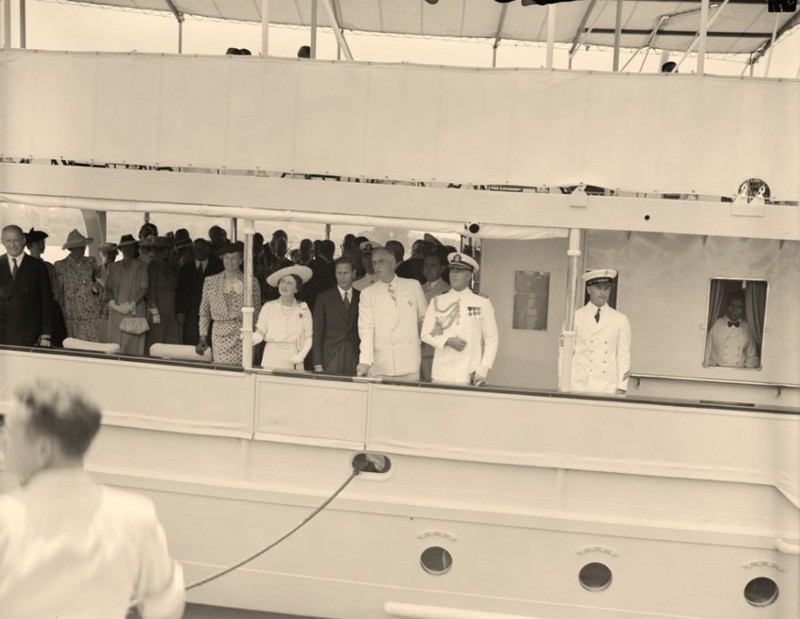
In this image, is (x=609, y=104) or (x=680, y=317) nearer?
(x=609, y=104)

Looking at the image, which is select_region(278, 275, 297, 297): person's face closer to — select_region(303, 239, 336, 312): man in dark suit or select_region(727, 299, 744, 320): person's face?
select_region(303, 239, 336, 312): man in dark suit

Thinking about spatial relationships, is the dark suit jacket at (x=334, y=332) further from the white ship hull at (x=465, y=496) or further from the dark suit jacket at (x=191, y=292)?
the dark suit jacket at (x=191, y=292)

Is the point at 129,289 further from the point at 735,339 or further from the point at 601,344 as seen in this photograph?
the point at 735,339

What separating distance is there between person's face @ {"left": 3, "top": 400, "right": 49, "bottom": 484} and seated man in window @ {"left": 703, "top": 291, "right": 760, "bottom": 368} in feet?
22.6

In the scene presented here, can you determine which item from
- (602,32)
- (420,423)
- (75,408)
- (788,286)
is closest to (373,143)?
(420,423)

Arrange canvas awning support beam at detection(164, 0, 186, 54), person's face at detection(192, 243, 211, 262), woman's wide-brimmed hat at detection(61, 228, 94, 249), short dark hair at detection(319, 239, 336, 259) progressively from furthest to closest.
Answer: canvas awning support beam at detection(164, 0, 186, 54) < short dark hair at detection(319, 239, 336, 259) < person's face at detection(192, 243, 211, 262) < woman's wide-brimmed hat at detection(61, 228, 94, 249)

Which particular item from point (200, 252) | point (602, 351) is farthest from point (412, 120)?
Result: point (200, 252)

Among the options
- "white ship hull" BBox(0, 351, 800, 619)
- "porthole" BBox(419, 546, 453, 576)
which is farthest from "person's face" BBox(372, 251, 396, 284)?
"porthole" BBox(419, 546, 453, 576)

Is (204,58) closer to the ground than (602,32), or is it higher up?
closer to the ground

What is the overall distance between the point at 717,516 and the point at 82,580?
5.75m

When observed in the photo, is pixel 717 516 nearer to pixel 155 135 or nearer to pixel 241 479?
pixel 241 479

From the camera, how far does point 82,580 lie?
7.95ft

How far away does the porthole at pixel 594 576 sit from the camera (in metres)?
7.03

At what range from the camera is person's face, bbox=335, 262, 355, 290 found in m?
7.66
